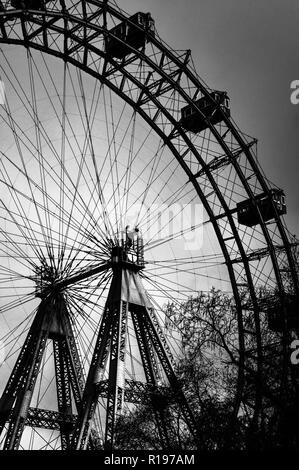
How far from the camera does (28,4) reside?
27516 mm

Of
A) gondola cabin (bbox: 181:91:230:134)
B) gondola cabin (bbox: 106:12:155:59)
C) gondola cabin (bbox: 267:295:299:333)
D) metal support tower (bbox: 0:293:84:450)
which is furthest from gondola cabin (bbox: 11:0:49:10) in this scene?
gondola cabin (bbox: 267:295:299:333)

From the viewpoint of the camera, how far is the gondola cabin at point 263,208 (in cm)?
3216

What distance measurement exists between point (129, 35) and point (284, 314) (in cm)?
1434

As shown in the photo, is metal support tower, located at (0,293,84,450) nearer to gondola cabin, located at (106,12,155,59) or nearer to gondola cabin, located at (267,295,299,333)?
gondola cabin, located at (267,295,299,333)

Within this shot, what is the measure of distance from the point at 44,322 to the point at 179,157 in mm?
10039

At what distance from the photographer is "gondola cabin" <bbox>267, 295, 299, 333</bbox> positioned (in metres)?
27.6

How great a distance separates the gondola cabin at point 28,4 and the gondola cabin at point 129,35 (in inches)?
141

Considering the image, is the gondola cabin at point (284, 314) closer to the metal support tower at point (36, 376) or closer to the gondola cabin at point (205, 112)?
the metal support tower at point (36, 376)

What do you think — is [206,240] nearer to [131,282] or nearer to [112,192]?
[112,192]

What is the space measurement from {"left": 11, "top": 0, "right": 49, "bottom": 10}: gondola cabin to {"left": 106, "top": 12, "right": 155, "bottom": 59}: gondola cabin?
141 inches

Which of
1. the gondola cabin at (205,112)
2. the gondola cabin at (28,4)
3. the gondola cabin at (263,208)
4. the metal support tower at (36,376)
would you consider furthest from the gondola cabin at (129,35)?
the metal support tower at (36,376)

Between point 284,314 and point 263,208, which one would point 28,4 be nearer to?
point 263,208

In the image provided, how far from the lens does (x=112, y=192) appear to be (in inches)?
1312

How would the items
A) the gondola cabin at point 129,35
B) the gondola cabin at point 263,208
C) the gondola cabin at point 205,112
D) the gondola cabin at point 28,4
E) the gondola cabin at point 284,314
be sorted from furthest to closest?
1. the gondola cabin at point 263,208
2. the gondola cabin at point 205,112
3. the gondola cabin at point 129,35
4. the gondola cabin at point 284,314
5. the gondola cabin at point 28,4
